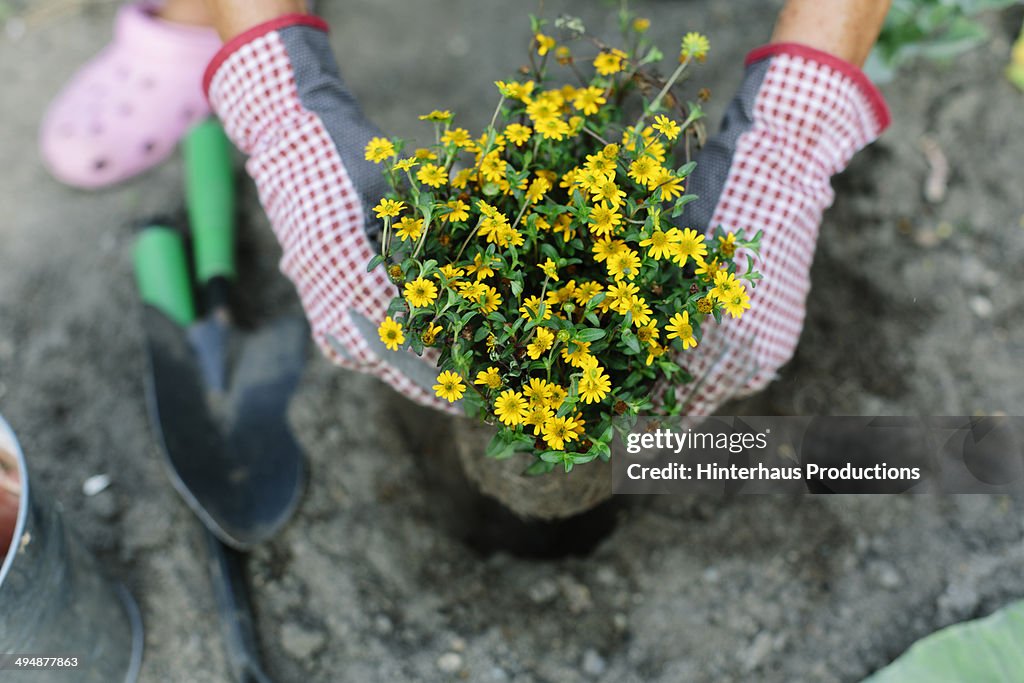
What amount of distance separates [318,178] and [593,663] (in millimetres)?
812

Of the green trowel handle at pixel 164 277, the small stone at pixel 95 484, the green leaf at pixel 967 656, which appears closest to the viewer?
the green leaf at pixel 967 656

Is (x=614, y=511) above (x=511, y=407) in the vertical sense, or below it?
below

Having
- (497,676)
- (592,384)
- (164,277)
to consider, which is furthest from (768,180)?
(164,277)

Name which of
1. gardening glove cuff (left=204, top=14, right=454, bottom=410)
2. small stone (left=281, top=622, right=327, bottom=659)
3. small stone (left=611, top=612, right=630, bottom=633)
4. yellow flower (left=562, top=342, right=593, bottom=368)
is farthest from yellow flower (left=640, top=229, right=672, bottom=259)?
small stone (left=281, top=622, right=327, bottom=659)

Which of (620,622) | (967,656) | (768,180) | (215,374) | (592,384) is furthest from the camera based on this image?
(215,374)

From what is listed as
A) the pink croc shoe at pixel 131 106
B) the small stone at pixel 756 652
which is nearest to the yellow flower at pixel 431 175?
the small stone at pixel 756 652

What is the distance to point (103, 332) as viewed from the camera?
1.57 metres

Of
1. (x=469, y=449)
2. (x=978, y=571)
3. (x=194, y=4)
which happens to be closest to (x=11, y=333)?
(x=194, y=4)

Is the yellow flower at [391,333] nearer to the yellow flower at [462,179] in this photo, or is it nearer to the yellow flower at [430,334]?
the yellow flower at [430,334]

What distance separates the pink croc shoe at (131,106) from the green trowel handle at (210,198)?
142 mm

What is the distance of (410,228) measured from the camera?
34.5 inches

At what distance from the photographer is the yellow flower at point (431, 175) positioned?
89cm

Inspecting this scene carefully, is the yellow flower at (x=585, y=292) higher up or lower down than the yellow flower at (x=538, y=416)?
higher up

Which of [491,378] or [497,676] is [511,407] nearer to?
[491,378]
